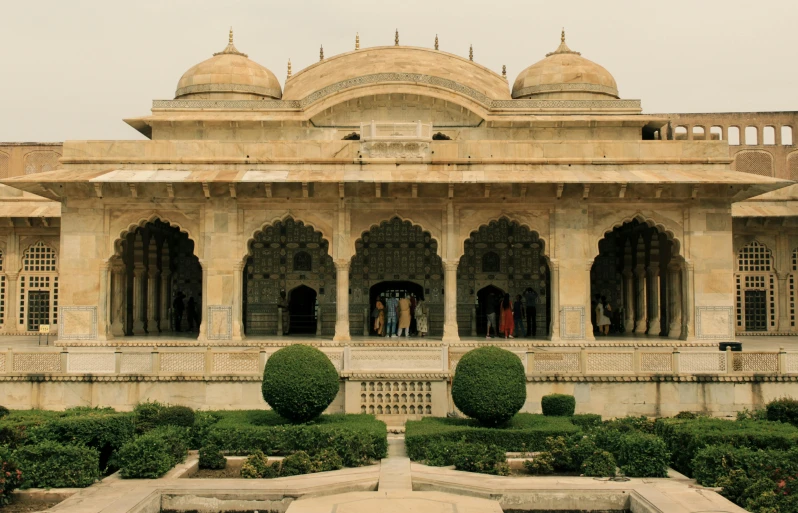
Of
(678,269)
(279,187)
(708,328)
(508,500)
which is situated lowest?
(508,500)

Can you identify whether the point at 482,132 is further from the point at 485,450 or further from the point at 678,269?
the point at 485,450

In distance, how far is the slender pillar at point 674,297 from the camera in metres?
19.2

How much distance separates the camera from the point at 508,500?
30.1 ft

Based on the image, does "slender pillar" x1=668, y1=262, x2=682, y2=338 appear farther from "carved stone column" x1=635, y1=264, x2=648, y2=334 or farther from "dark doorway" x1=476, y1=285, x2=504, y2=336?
"dark doorway" x1=476, y1=285, x2=504, y2=336

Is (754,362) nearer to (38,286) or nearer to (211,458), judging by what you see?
(211,458)

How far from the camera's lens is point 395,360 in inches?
553

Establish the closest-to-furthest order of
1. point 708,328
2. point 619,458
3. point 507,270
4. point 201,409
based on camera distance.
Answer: point 619,458 → point 201,409 → point 708,328 → point 507,270

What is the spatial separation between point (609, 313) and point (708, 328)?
12.7 feet

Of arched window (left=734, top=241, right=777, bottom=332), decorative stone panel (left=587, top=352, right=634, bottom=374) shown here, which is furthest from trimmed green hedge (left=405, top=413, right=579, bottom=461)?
arched window (left=734, top=241, right=777, bottom=332)

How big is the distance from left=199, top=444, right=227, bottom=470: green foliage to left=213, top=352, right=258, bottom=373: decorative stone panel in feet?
11.9

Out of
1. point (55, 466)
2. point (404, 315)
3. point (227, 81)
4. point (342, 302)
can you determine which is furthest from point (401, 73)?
point (55, 466)

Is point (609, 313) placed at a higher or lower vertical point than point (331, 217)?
lower

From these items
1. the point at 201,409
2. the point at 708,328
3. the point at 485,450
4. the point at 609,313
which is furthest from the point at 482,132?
the point at 485,450

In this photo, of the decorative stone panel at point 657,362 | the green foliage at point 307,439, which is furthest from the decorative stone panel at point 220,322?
the decorative stone panel at point 657,362
